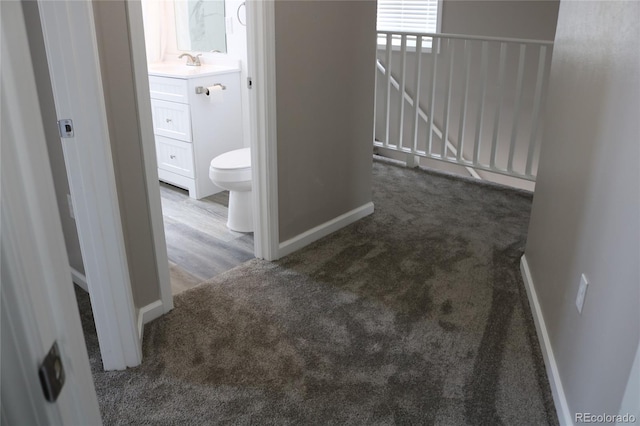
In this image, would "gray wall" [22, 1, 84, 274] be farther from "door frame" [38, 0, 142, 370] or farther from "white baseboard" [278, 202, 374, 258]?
"white baseboard" [278, 202, 374, 258]

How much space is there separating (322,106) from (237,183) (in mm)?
716

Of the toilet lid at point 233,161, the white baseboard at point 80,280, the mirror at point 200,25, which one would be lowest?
the white baseboard at point 80,280

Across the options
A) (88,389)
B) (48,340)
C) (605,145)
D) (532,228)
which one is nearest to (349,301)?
(532,228)

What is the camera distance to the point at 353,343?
7.33 ft

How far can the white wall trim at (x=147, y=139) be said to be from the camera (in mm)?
1998

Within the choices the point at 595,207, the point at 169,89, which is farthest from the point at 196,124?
the point at 595,207

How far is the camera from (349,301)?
2.55 m

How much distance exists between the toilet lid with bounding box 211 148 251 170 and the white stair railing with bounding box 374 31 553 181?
59.6 inches

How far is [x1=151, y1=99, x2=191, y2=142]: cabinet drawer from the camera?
376 cm

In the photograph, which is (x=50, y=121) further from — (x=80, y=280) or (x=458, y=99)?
(x=458, y=99)

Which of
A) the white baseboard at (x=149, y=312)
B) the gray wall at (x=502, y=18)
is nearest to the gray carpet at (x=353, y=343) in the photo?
the white baseboard at (x=149, y=312)

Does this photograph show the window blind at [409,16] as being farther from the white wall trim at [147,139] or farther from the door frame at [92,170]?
the door frame at [92,170]

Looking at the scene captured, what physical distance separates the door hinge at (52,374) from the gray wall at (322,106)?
211 centimetres

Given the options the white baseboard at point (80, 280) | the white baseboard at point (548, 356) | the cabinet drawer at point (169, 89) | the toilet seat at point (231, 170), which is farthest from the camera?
the cabinet drawer at point (169, 89)
